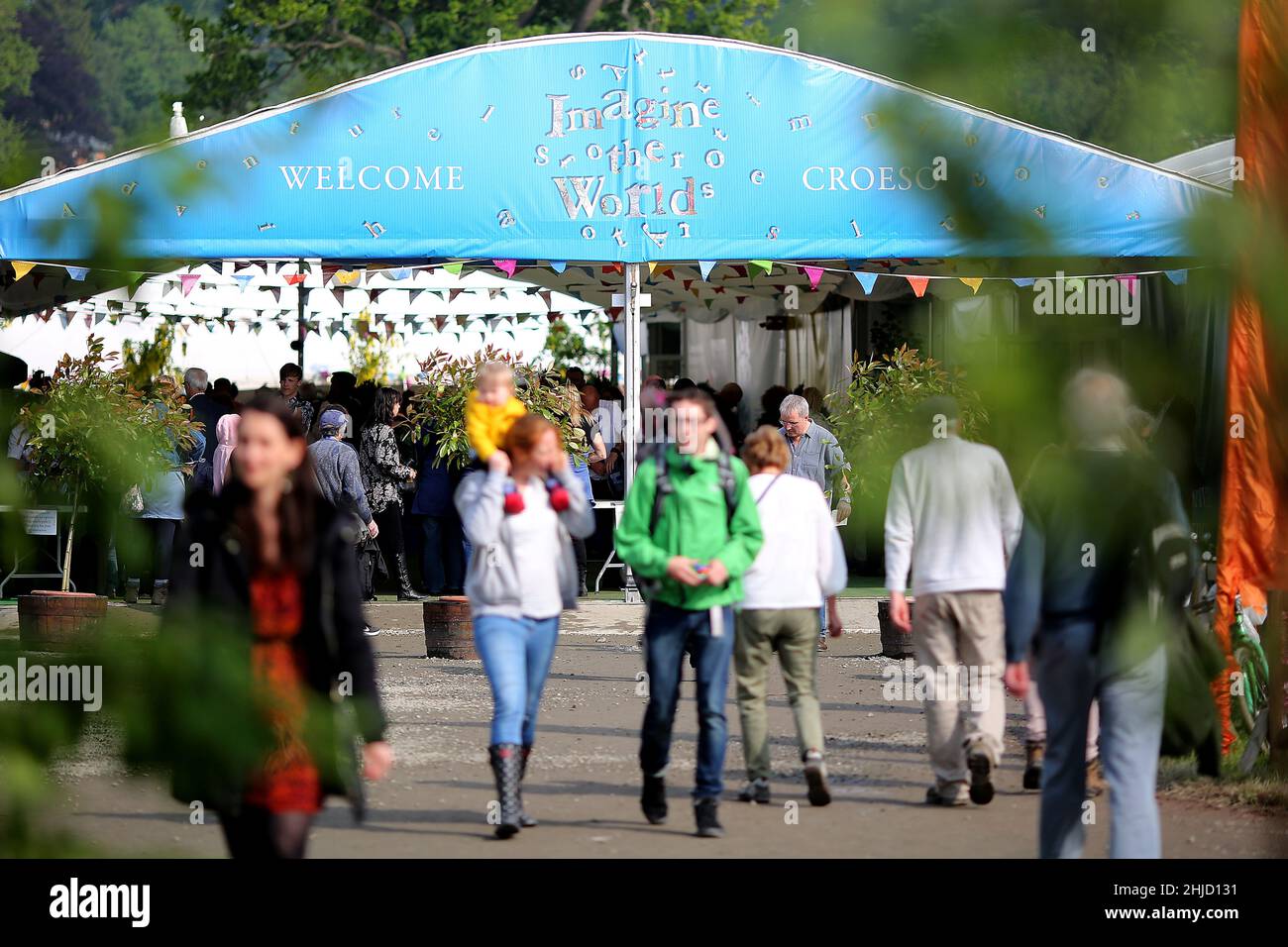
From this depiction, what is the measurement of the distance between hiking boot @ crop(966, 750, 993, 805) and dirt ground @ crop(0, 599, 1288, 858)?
0.05 meters

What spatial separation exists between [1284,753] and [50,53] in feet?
24.2

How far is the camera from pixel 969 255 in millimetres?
1195

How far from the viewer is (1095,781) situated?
7.86m

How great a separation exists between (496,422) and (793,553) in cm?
138

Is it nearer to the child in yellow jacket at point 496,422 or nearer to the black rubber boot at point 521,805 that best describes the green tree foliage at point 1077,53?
the child in yellow jacket at point 496,422

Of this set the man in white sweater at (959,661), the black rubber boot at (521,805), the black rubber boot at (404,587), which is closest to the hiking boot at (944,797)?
the man in white sweater at (959,661)

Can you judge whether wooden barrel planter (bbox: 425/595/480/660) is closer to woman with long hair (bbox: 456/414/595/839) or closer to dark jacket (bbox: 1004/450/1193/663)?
woman with long hair (bbox: 456/414/595/839)

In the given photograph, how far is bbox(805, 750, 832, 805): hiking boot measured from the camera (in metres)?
7.41

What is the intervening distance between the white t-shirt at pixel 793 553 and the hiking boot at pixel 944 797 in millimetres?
947

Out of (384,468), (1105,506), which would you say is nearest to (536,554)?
(1105,506)

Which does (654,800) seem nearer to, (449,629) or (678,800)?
(678,800)

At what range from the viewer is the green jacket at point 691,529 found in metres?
6.93
